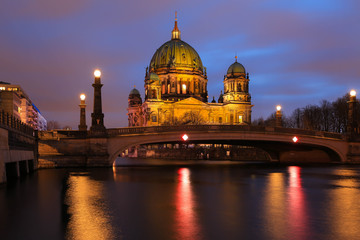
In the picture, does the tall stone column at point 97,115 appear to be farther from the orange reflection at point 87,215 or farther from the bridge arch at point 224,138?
the orange reflection at point 87,215

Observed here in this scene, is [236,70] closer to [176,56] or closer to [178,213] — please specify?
[176,56]

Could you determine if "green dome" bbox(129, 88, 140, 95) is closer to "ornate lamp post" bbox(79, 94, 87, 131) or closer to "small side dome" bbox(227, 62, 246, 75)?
"small side dome" bbox(227, 62, 246, 75)

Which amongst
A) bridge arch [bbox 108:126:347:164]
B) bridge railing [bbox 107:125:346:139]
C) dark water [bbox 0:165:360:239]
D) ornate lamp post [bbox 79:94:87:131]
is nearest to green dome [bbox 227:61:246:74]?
bridge arch [bbox 108:126:347:164]

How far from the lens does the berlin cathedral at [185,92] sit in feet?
386

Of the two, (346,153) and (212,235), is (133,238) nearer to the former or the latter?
(212,235)

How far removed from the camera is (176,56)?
12588 centimetres

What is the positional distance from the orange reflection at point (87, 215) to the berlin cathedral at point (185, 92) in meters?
97.1

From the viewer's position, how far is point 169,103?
389 feet

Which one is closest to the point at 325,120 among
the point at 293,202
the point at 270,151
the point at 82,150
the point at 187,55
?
the point at 270,151

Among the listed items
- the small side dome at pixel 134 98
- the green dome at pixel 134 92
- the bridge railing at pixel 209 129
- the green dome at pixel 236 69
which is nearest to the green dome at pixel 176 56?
the green dome at pixel 236 69

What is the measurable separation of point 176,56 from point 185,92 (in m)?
11.9

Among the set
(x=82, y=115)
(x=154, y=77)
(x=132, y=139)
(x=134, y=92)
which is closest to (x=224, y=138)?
(x=132, y=139)

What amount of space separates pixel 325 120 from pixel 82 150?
215ft

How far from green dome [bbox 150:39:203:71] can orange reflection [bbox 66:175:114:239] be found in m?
108
